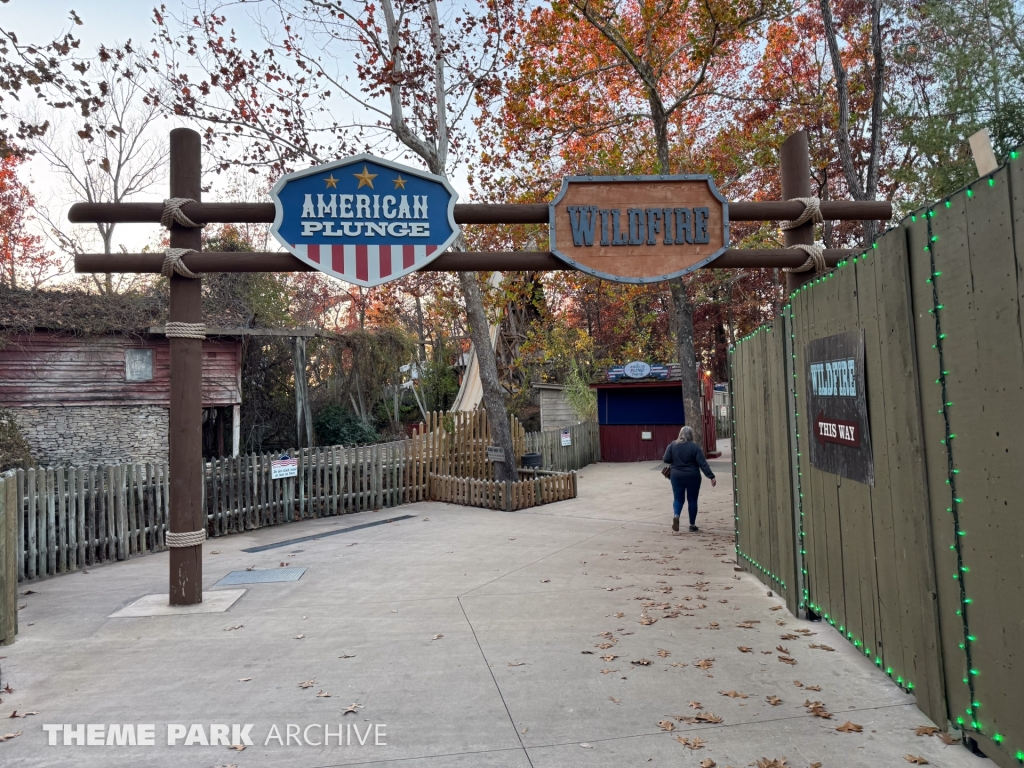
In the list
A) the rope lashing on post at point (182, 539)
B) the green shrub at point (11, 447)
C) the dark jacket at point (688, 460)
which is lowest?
the rope lashing on post at point (182, 539)

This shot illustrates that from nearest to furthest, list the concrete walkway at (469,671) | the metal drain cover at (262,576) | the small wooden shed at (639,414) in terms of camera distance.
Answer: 1. the concrete walkway at (469,671)
2. the metal drain cover at (262,576)
3. the small wooden shed at (639,414)

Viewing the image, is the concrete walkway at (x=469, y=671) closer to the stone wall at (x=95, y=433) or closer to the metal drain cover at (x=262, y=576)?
the metal drain cover at (x=262, y=576)

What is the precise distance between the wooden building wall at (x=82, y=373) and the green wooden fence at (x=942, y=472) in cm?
1769

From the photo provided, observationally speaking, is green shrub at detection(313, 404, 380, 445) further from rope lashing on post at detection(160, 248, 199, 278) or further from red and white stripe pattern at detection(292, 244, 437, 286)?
red and white stripe pattern at detection(292, 244, 437, 286)

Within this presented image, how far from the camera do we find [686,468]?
988 cm

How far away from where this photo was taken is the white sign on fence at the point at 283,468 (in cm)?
1188

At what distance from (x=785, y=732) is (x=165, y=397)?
755 inches

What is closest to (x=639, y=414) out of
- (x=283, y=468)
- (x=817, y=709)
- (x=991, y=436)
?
(x=283, y=468)

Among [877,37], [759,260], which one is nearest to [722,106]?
[877,37]

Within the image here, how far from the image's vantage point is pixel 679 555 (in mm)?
8484

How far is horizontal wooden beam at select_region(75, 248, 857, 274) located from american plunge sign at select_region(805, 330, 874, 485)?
56.4 inches

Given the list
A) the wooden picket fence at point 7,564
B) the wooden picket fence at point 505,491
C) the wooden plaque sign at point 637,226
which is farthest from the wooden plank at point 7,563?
the wooden picket fence at point 505,491

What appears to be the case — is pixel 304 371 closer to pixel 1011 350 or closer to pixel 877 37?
pixel 877 37

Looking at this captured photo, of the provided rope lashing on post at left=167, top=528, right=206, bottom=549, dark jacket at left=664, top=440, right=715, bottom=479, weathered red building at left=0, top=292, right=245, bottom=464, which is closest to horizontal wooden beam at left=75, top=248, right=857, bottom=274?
rope lashing on post at left=167, top=528, right=206, bottom=549
